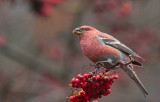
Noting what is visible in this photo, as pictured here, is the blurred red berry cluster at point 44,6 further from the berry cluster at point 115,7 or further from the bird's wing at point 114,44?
the bird's wing at point 114,44

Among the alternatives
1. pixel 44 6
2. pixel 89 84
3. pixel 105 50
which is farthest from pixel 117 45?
pixel 44 6

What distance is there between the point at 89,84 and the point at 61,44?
607 cm

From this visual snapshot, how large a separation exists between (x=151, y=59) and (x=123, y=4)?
162 centimetres

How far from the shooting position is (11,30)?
7.55 m

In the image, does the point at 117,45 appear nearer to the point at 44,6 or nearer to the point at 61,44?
the point at 44,6

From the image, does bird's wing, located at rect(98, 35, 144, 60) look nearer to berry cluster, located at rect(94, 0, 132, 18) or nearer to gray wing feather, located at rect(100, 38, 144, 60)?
gray wing feather, located at rect(100, 38, 144, 60)

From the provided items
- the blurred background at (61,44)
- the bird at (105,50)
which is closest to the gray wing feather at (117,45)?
the bird at (105,50)

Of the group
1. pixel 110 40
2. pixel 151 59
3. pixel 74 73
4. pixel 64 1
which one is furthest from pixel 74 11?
pixel 110 40

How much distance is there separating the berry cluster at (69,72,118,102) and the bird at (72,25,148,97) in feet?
1.97

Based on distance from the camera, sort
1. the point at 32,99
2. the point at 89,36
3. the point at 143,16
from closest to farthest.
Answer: the point at 89,36, the point at 32,99, the point at 143,16

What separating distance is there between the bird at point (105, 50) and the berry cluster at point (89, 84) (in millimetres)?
600

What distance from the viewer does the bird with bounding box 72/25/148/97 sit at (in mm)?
3551

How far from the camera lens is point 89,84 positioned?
2889mm

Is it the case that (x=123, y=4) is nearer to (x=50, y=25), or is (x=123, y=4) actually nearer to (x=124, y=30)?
(x=124, y=30)
